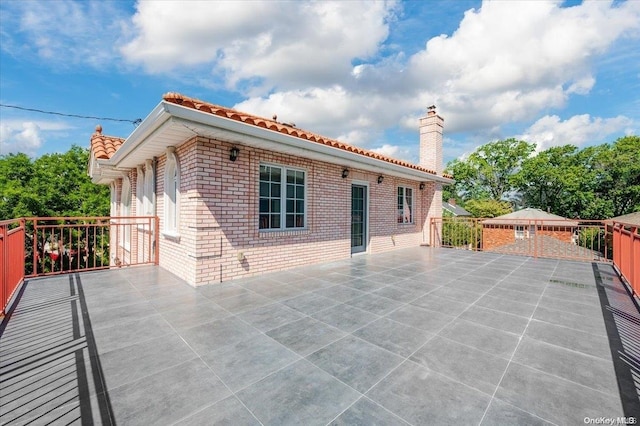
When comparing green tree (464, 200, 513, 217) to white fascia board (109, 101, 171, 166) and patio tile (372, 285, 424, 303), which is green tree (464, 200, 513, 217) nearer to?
patio tile (372, 285, 424, 303)

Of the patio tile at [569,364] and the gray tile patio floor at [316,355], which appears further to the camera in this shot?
the patio tile at [569,364]

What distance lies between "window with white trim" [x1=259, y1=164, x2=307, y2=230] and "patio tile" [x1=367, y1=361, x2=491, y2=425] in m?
4.27

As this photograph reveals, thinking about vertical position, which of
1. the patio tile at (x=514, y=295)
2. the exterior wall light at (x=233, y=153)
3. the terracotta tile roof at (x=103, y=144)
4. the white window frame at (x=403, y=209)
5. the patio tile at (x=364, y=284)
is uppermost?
the terracotta tile roof at (x=103, y=144)

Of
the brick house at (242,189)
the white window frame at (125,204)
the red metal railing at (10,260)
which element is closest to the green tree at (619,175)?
the brick house at (242,189)

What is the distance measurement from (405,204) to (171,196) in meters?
8.09

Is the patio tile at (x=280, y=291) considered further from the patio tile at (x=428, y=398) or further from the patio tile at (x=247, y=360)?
the patio tile at (x=428, y=398)

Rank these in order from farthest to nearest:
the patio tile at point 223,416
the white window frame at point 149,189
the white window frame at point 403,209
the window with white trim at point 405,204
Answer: the window with white trim at point 405,204 < the white window frame at point 403,209 < the white window frame at point 149,189 < the patio tile at point 223,416

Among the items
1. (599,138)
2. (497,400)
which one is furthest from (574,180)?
(497,400)

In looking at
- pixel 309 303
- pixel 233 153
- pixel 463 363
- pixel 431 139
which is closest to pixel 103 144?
pixel 233 153

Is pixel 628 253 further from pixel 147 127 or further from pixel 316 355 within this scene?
pixel 147 127

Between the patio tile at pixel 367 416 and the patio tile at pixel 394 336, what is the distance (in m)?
0.85

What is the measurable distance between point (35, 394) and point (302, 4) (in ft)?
26.1

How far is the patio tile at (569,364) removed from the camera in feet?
7.14

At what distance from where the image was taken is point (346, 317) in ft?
11.5
